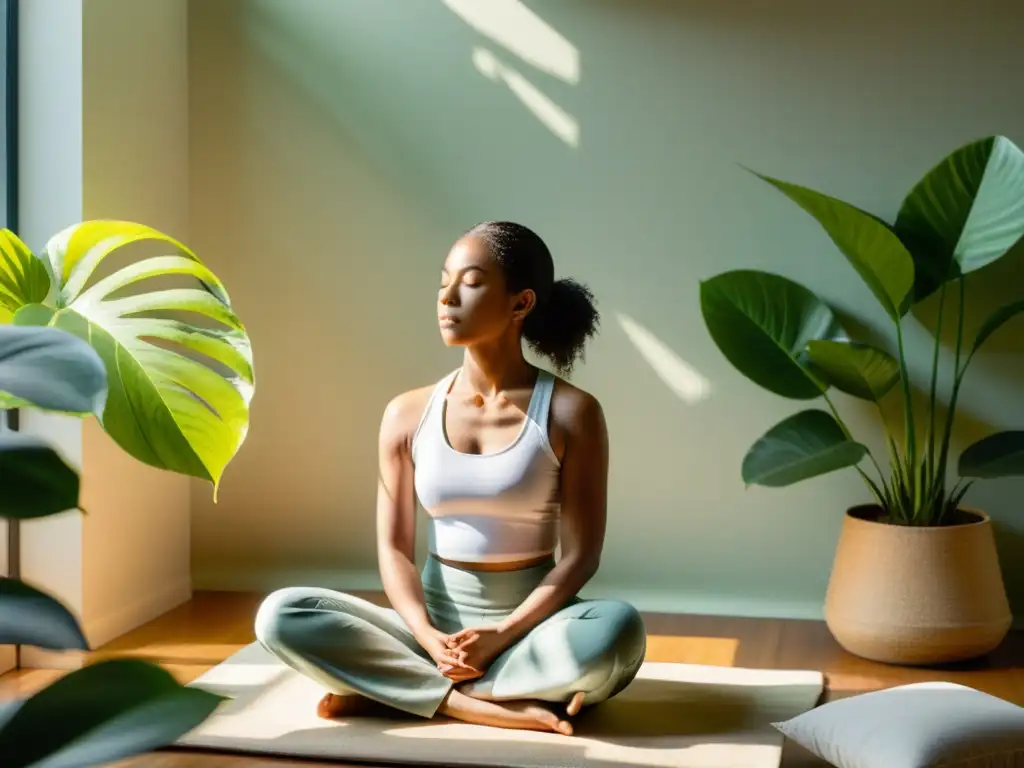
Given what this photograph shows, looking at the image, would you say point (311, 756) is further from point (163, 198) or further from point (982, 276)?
point (982, 276)

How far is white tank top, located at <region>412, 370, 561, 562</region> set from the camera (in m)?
2.40

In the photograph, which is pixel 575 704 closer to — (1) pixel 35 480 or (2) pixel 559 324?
(2) pixel 559 324

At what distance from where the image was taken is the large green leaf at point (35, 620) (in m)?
0.44

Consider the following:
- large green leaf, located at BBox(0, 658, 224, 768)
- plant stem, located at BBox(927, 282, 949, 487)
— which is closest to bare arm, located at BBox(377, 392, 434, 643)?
plant stem, located at BBox(927, 282, 949, 487)

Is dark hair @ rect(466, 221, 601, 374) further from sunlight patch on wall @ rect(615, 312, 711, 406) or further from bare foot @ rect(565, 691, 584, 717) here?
sunlight patch on wall @ rect(615, 312, 711, 406)

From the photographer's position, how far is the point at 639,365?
10.9 feet

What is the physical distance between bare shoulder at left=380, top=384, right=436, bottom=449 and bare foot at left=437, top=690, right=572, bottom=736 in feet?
1.61

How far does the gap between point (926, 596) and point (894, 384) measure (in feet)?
1.62

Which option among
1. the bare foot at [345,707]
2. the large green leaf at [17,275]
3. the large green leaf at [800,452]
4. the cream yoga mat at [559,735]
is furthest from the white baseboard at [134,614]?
the large green leaf at [800,452]

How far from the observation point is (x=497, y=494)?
7.86 ft

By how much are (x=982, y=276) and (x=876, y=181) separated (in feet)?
1.11

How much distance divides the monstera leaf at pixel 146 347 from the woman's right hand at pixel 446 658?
810mm

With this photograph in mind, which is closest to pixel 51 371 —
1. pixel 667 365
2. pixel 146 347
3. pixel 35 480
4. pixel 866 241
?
pixel 35 480

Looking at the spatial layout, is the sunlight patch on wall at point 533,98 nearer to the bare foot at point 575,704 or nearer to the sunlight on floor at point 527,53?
the sunlight on floor at point 527,53
